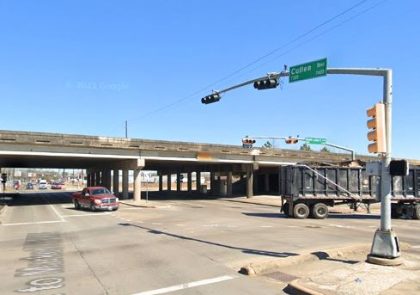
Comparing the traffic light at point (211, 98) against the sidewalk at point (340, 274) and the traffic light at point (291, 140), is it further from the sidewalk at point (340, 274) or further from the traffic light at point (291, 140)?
the traffic light at point (291, 140)

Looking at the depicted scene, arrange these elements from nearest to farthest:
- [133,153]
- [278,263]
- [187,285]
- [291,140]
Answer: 1. [187,285]
2. [278,263]
3. [291,140]
4. [133,153]

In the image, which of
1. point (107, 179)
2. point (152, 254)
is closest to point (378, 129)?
point (152, 254)

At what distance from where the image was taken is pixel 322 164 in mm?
30234

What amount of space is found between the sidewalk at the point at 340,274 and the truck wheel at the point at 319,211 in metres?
15.4

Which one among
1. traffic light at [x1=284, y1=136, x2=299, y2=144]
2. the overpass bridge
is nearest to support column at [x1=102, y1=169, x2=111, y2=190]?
A: the overpass bridge

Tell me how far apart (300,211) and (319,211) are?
111cm

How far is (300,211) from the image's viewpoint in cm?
2884

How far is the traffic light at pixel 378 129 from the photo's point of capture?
11688mm

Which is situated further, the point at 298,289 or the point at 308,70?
the point at 308,70

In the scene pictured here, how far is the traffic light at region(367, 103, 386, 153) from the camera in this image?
460 inches

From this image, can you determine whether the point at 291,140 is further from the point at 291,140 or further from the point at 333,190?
the point at 333,190

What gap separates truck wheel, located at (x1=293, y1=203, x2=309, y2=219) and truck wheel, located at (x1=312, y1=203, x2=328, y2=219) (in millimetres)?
454

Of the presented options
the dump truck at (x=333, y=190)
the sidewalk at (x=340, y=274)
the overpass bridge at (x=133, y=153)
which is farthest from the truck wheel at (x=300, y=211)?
the overpass bridge at (x=133, y=153)

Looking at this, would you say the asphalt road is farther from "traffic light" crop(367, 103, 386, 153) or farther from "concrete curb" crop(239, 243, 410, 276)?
"traffic light" crop(367, 103, 386, 153)
